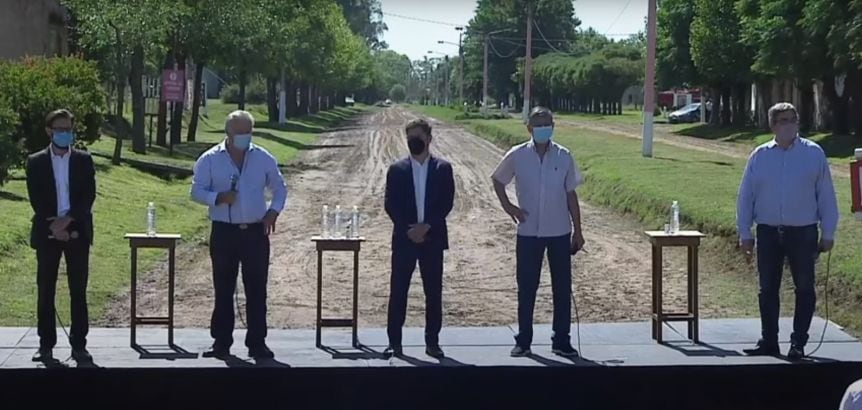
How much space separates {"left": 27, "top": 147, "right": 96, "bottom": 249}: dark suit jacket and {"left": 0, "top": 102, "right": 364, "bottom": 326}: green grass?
3.21 meters

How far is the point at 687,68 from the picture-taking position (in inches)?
2672

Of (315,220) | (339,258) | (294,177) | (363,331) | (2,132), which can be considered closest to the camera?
(363,331)

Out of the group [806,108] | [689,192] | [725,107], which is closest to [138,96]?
[689,192]

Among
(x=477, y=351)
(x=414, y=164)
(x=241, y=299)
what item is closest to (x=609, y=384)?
(x=477, y=351)

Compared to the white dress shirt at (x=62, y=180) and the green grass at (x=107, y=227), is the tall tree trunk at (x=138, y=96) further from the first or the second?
the white dress shirt at (x=62, y=180)

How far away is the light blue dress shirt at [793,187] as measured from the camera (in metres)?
9.97

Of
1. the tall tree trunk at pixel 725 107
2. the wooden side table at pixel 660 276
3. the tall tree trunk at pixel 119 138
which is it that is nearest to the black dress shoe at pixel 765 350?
the wooden side table at pixel 660 276

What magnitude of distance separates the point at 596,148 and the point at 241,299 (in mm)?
30811

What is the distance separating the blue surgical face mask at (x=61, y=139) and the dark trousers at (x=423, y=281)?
2551mm

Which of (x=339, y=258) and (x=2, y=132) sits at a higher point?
(x=2, y=132)

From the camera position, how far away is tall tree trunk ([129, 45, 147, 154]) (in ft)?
117

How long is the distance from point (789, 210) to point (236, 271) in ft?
13.8

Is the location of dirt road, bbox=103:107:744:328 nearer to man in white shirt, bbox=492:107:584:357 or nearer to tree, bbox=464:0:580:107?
man in white shirt, bbox=492:107:584:357

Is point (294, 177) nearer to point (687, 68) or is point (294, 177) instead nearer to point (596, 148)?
point (596, 148)
